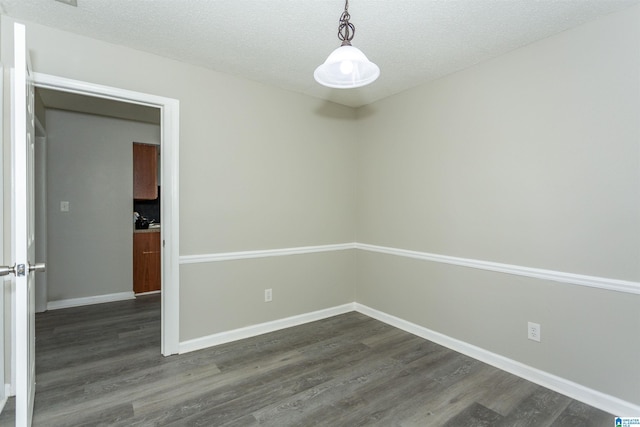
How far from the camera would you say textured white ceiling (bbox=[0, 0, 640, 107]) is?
1.89 m

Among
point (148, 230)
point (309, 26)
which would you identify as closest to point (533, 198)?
point (309, 26)

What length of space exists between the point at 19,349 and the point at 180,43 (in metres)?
2.14

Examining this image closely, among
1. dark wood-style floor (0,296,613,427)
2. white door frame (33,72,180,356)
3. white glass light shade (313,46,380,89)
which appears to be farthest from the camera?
white door frame (33,72,180,356)

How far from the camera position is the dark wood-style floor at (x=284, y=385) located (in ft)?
6.13

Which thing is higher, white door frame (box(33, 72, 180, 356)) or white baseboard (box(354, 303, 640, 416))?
white door frame (box(33, 72, 180, 356))

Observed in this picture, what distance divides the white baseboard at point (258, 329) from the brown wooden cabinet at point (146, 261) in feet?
7.22

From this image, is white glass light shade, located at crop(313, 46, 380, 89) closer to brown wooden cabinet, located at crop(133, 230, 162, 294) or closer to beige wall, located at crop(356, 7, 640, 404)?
beige wall, located at crop(356, 7, 640, 404)

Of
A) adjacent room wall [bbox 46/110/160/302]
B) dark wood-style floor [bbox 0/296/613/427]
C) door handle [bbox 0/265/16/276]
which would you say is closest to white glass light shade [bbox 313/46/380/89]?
door handle [bbox 0/265/16/276]

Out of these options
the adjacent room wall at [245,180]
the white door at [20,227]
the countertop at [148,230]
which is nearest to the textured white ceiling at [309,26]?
the adjacent room wall at [245,180]

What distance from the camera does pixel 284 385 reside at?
220 centimetres

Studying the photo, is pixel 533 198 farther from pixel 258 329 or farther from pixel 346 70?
pixel 258 329

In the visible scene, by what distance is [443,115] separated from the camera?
2879 mm

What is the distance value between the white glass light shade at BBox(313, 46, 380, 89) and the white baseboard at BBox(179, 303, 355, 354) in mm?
2363

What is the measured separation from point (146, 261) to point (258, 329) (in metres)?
2.37
